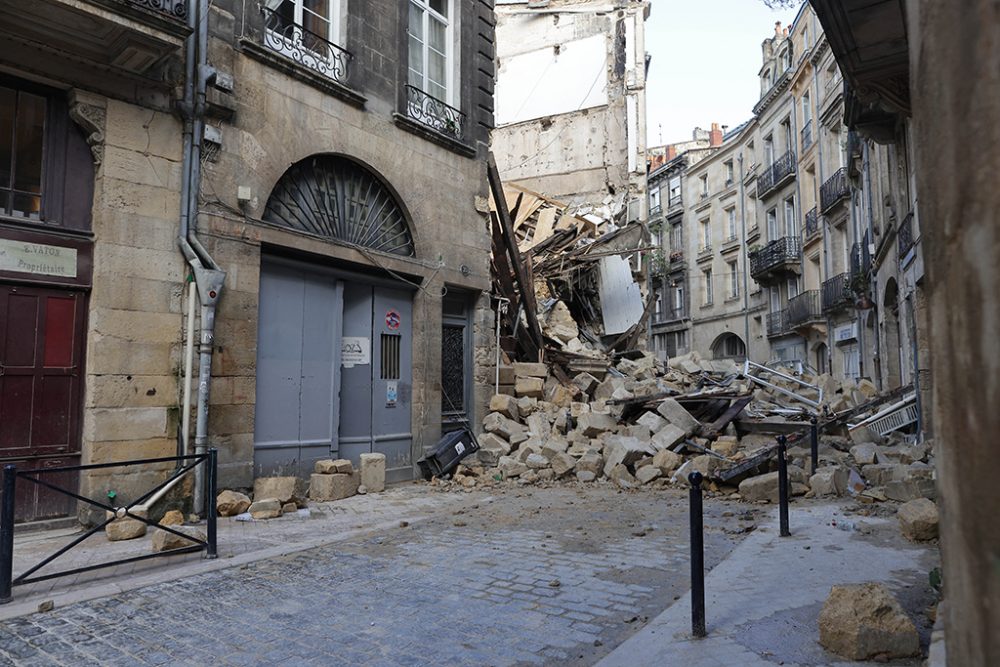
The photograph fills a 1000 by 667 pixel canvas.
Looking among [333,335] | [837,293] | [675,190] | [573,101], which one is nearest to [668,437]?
[333,335]

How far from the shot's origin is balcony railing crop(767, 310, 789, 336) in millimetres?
28703

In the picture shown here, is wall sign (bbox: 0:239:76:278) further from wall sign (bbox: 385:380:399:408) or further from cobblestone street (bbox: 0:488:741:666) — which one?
wall sign (bbox: 385:380:399:408)

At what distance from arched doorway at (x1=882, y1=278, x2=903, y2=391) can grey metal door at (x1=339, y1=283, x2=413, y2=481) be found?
11.4 metres

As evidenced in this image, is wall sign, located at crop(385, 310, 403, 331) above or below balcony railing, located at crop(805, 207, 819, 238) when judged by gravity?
below

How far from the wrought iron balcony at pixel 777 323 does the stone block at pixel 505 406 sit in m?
20.1

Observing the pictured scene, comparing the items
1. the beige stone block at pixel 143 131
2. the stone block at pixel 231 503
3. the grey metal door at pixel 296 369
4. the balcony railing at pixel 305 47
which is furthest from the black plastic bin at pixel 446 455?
the balcony railing at pixel 305 47

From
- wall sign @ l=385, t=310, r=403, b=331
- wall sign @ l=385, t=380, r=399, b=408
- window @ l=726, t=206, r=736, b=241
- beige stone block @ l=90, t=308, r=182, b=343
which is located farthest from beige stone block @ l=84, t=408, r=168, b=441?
window @ l=726, t=206, r=736, b=241

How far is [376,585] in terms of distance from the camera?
4.86m

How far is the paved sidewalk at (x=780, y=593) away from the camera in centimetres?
345

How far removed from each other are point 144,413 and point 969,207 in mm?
7255

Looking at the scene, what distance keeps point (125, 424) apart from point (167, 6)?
4.17 metres

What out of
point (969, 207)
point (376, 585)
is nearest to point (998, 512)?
point (969, 207)

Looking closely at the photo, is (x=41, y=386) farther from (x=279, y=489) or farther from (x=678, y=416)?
(x=678, y=416)

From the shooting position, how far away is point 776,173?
93.2 feet
